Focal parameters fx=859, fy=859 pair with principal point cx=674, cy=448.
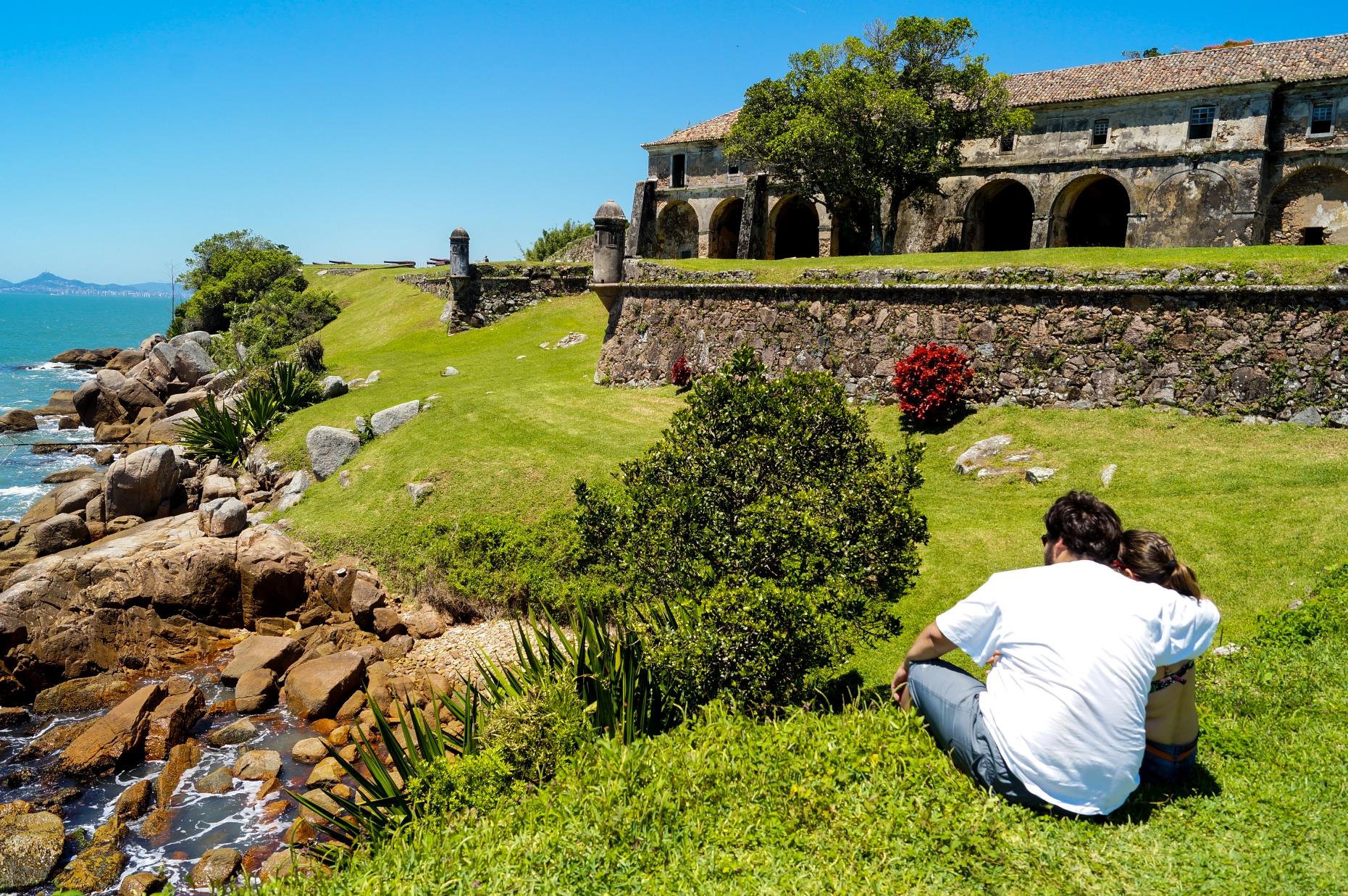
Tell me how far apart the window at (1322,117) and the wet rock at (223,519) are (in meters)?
33.4

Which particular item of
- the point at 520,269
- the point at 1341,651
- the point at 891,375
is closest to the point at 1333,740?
the point at 1341,651

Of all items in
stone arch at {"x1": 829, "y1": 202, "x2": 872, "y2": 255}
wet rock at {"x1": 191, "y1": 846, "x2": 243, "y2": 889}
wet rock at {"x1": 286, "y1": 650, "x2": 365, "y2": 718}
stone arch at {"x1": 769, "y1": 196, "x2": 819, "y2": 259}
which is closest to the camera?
wet rock at {"x1": 191, "y1": 846, "x2": 243, "y2": 889}

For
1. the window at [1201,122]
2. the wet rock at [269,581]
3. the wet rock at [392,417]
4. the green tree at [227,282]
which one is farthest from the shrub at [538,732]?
the green tree at [227,282]

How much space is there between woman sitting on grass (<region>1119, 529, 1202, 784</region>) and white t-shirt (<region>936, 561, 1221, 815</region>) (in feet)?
0.66

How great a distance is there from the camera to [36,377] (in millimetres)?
53281

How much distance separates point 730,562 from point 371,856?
3229 millimetres

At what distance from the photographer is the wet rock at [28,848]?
8414mm

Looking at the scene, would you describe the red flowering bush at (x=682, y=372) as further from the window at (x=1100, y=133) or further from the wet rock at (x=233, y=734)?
the window at (x=1100, y=133)

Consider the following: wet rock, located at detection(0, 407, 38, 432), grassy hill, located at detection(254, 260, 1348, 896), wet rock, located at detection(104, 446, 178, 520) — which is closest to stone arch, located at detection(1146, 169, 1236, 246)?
grassy hill, located at detection(254, 260, 1348, 896)

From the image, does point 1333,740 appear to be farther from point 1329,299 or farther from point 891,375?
point 891,375

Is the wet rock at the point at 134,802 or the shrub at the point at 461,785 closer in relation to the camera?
the shrub at the point at 461,785

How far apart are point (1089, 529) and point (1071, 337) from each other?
489 inches

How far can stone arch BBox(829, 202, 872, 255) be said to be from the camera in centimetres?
3294

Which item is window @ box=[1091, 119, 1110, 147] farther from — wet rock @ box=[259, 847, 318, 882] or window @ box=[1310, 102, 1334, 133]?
wet rock @ box=[259, 847, 318, 882]
